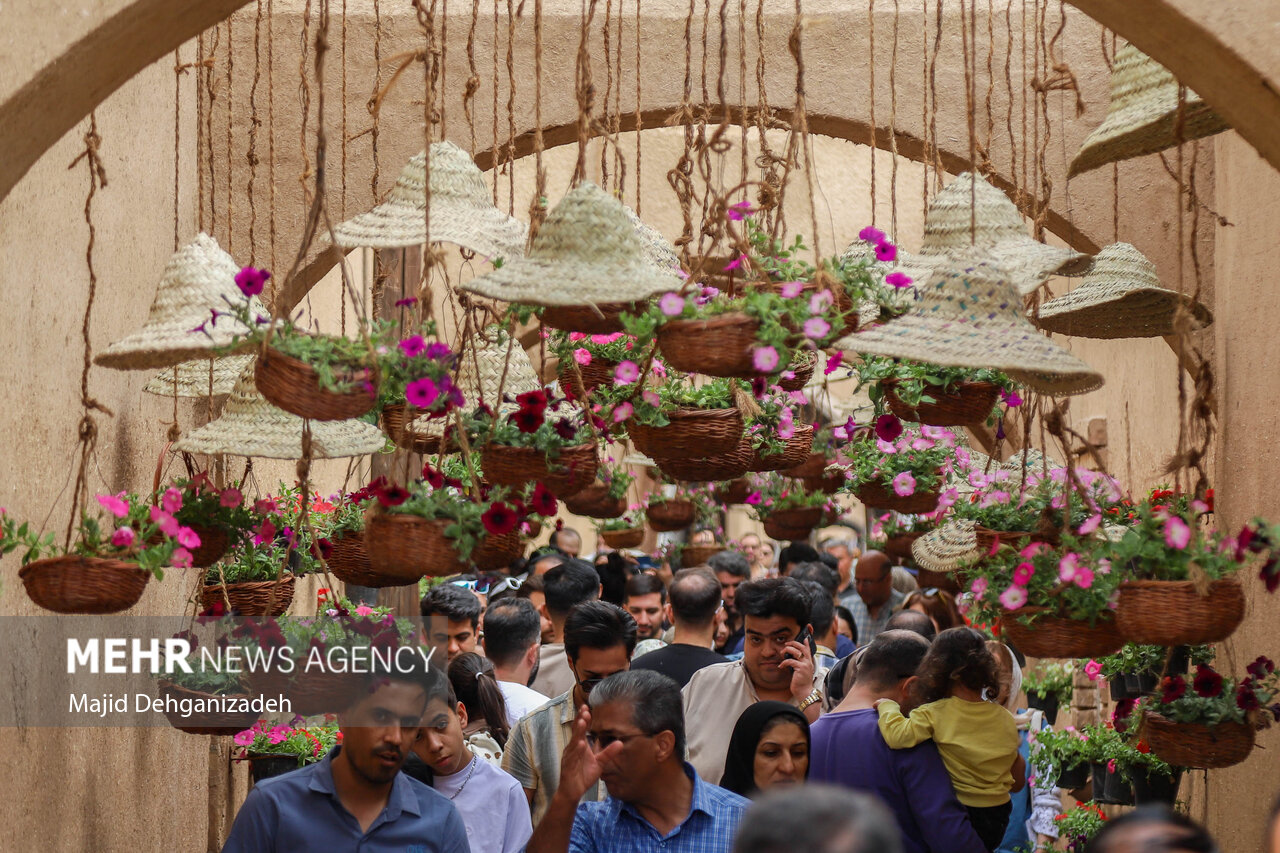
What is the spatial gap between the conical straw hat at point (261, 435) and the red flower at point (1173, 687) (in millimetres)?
2387

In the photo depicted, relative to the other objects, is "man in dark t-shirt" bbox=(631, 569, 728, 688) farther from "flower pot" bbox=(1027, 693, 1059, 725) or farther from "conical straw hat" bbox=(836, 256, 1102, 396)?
"flower pot" bbox=(1027, 693, 1059, 725)

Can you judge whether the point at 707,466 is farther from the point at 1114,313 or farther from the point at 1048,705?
the point at 1048,705

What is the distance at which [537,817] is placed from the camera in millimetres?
4520

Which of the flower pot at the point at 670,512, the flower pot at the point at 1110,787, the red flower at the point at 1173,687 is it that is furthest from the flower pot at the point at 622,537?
the red flower at the point at 1173,687

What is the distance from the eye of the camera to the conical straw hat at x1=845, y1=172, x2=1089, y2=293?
13.8 feet

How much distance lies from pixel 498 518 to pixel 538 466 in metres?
0.35

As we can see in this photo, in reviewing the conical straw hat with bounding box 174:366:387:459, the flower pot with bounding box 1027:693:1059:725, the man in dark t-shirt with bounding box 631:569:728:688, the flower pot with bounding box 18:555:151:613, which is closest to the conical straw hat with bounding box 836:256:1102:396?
the conical straw hat with bounding box 174:366:387:459

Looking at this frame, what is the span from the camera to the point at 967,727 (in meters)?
4.32

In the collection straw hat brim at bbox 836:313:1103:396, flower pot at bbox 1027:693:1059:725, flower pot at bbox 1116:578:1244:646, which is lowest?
flower pot at bbox 1027:693:1059:725

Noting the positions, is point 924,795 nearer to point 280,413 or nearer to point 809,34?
point 280,413

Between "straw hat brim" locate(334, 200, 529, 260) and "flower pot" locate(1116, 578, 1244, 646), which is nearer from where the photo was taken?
"flower pot" locate(1116, 578, 1244, 646)

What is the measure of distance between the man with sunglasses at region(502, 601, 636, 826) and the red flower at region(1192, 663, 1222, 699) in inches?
65.1

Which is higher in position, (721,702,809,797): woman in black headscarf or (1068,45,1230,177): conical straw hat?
(1068,45,1230,177): conical straw hat

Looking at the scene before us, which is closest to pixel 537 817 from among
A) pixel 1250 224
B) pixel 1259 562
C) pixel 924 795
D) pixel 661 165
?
pixel 924 795
